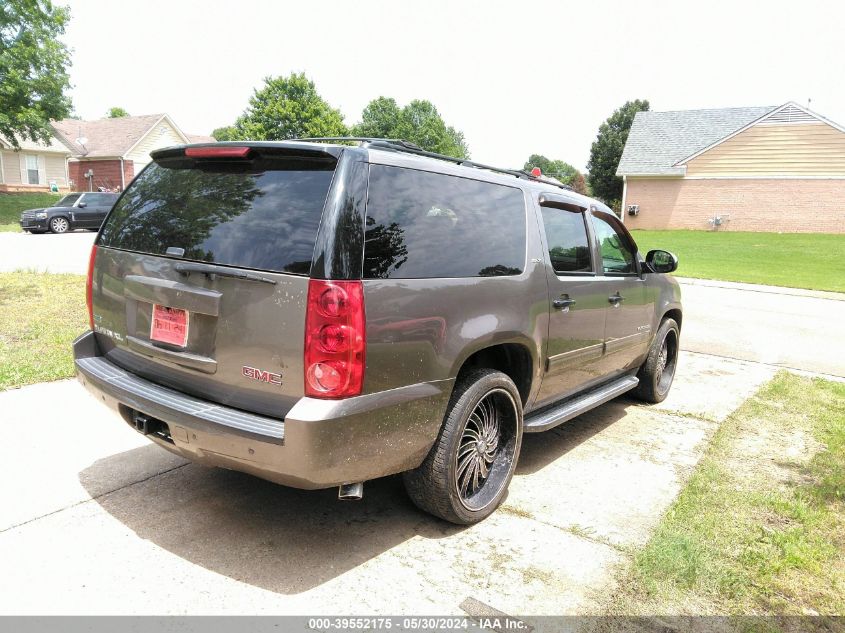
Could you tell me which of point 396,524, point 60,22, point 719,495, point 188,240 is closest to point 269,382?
point 188,240

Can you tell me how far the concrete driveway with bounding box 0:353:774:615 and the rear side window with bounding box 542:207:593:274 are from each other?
55.5 inches

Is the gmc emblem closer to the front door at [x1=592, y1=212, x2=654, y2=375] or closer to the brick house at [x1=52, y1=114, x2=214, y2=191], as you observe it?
the front door at [x1=592, y1=212, x2=654, y2=375]

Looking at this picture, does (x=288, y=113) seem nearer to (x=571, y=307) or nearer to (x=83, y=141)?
(x=83, y=141)

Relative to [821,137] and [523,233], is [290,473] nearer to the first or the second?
[523,233]

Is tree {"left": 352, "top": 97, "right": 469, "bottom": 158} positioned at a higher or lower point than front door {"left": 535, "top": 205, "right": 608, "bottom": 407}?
higher

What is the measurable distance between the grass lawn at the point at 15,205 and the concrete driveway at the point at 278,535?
2371cm

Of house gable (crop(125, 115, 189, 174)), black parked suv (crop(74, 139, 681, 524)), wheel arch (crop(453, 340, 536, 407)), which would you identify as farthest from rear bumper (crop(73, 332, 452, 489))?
house gable (crop(125, 115, 189, 174))

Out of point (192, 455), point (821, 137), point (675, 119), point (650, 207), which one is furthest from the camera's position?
point (675, 119)

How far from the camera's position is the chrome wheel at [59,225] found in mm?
22188

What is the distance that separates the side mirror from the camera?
553cm

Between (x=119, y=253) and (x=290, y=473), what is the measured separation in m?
1.66

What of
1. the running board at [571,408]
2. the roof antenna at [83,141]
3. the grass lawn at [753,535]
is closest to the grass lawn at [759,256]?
the grass lawn at [753,535]

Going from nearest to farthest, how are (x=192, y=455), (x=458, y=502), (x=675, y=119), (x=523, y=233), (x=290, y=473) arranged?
1. (x=290, y=473)
2. (x=192, y=455)
3. (x=458, y=502)
4. (x=523, y=233)
5. (x=675, y=119)

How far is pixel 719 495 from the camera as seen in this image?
390 centimetres
